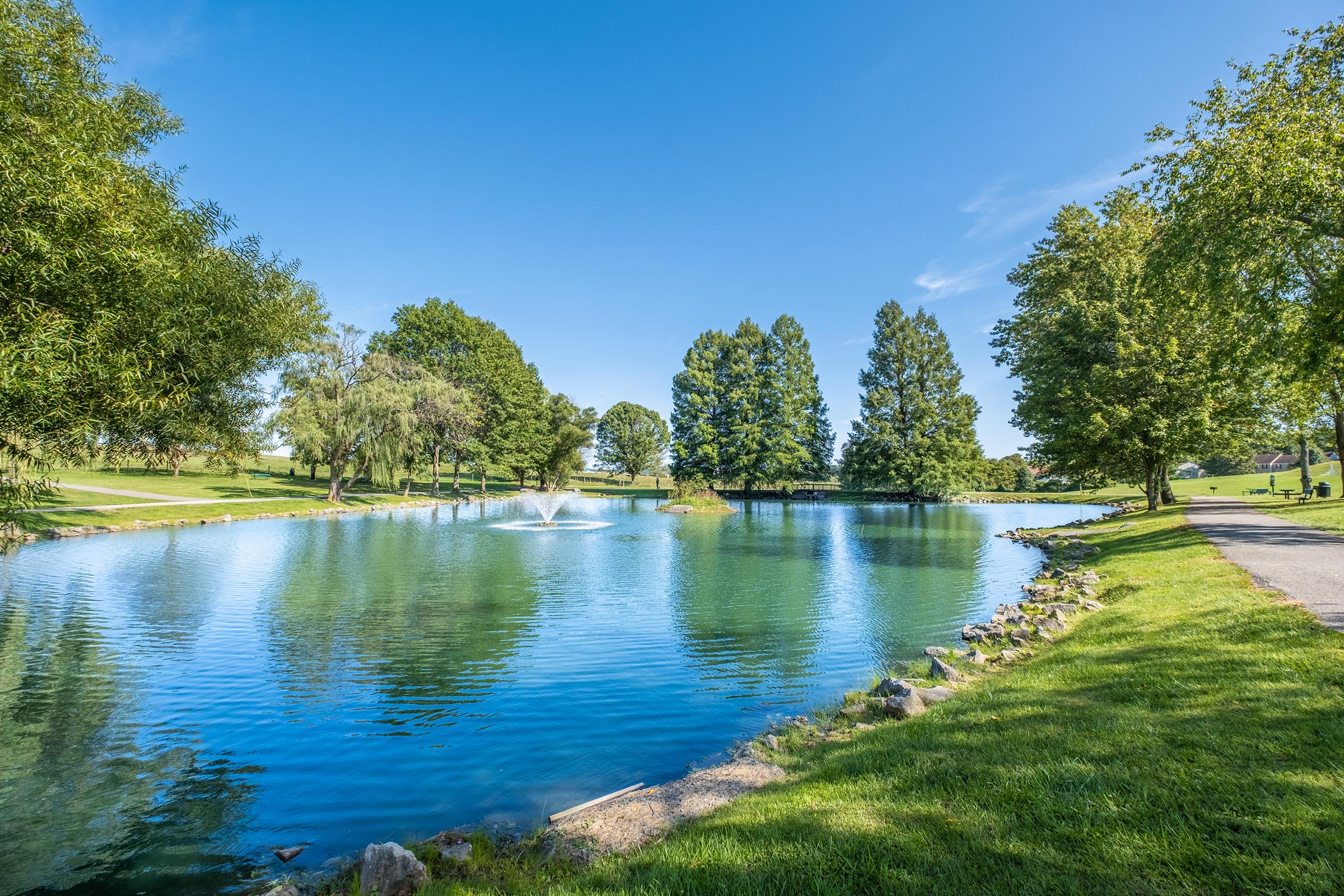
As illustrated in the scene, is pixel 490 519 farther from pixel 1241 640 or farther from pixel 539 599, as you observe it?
pixel 1241 640

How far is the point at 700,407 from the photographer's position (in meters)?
61.1

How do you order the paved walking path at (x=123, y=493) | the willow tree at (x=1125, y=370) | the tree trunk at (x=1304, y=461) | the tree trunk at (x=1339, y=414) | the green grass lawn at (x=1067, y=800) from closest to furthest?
the green grass lawn at (x=1067, y=800) → the tree trunk at (x=1339, y=414) → the willow tree at (x=1125, y=370) → the tree trunk at (x=1304, y=461) → the paved walking path at (x=123, y=493)

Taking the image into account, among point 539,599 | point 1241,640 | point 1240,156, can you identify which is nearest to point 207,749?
point 539,599

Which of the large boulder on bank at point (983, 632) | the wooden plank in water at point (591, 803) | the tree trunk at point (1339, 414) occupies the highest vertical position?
the tree trunk at point (1339, 414)

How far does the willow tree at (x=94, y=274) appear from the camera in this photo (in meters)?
7.07

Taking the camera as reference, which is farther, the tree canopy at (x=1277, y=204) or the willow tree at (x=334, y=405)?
the willow tree at (x=334, y=405)

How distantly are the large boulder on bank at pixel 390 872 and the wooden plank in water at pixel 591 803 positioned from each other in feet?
3.73

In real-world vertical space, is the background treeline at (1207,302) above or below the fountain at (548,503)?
above

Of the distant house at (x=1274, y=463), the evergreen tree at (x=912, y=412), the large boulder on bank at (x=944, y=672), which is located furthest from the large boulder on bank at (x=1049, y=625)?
the distant house at (x=1274, y=463)

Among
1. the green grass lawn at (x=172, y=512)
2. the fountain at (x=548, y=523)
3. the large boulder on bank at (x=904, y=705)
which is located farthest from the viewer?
the fountain at (x=548, y=523)

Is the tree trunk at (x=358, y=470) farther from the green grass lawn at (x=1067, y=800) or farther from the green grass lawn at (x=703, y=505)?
the green grass lawn at (x=1067, y=800)

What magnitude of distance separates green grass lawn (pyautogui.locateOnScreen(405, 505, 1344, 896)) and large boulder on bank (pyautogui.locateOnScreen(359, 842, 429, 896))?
237mm

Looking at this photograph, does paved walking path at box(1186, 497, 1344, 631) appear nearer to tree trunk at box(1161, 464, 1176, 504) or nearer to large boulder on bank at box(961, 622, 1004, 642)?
large boulder on bank at box(961, 622, 1004, 642)

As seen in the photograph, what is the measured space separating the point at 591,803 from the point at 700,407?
56421 mm
